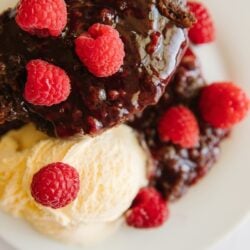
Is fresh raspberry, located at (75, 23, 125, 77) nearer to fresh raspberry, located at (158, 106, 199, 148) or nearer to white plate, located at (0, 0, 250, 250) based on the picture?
fresh raspberry, located at (158, 106, 199, 148)

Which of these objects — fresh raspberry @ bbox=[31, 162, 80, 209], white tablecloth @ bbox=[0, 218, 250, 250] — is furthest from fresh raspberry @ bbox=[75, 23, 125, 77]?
white tablecloth @ bbox=[0, 218, 250, 250]

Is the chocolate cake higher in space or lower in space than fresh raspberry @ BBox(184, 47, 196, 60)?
lower

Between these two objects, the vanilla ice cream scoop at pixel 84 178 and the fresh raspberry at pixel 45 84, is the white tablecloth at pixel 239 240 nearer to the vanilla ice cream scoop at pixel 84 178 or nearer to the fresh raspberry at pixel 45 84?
the vanilla ice cream scoop at pixel 84 178

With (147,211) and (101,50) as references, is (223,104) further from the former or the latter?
(101,50)

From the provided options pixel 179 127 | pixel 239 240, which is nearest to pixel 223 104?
pixel 179 127

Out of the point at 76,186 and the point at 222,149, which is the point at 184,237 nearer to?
the point at 222,149

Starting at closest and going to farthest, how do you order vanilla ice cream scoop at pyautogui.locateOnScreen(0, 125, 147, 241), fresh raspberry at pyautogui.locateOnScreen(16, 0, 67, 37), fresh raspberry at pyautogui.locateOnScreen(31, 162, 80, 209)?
fresh raspberry at pyautogui.locateOnScreen(16, 0, 67, 37) → fresh raspberry at pyautogui.locateOnScreen(31, 162, 80, 209) → vanilla ice cream scoop at pyautogui.locateOnScreen(0, 125, 147, 241)

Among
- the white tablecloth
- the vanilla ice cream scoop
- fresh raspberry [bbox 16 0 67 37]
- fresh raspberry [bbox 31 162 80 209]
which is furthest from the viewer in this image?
the white tablecloth
